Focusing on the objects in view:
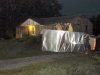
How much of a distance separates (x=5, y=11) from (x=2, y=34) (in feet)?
14.8

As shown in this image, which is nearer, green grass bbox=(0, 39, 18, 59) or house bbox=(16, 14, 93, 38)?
green grass bbox=(0, 39, 18, 59)

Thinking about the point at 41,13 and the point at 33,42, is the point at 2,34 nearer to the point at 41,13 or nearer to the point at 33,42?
the point at 41,13

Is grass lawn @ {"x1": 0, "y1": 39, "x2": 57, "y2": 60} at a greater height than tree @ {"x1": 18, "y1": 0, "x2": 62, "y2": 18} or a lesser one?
lesser

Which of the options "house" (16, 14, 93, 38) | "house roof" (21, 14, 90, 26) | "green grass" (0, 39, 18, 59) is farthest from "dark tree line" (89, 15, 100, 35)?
"green grass" (0, 39, 18, 59)

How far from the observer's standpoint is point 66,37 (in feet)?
61.6

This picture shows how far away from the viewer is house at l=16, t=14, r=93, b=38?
107 feet

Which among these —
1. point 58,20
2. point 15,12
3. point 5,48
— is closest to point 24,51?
point 5,48

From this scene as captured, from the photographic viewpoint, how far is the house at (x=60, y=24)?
3262 centimetres

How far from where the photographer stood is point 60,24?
33031 mm

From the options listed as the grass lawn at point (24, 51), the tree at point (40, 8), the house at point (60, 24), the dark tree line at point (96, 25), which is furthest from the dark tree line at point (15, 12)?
the grass lawn at point (24, 51)

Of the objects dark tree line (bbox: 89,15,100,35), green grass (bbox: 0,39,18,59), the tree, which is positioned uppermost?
the tree

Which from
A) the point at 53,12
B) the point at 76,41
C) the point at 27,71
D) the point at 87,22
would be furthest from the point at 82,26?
the point at 27,71

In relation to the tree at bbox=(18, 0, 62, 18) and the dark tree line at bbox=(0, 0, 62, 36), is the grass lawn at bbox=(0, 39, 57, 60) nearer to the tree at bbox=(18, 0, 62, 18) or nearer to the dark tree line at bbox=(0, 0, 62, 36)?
the dark tree line at bbox=(0, 0, 62, 36)

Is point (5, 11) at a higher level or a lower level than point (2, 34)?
higher
